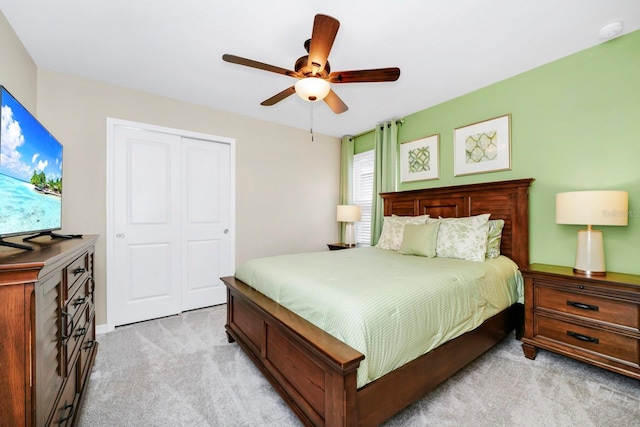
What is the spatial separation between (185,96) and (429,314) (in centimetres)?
337

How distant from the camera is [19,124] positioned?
130 cm

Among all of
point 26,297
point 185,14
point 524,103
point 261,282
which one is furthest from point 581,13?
point 26,297

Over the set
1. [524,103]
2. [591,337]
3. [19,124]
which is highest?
[524,103]

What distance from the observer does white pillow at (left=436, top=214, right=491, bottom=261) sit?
253 cm

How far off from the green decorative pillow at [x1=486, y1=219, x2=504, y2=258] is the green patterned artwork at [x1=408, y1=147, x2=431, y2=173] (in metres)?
1.13

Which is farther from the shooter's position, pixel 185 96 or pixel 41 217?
pixel 185 96

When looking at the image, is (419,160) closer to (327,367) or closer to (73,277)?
(327,367)

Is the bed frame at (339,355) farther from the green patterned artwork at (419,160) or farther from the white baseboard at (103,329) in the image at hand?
the white baseboard at (103,329)

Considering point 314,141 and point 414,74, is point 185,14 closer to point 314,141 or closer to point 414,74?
point 414,74

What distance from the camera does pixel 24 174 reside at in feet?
4.45

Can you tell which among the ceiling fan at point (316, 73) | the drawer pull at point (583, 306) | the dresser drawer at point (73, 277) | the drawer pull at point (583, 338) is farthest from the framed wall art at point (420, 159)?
the dresser drawer at point (73, 277)

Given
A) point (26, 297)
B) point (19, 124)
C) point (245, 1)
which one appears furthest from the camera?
point (245, 1)

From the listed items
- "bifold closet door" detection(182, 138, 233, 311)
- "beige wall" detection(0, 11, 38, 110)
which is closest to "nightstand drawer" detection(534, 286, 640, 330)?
"bifold closet door" detection(182, 138, 233, 311)

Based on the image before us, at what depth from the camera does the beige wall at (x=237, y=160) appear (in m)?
2.66
